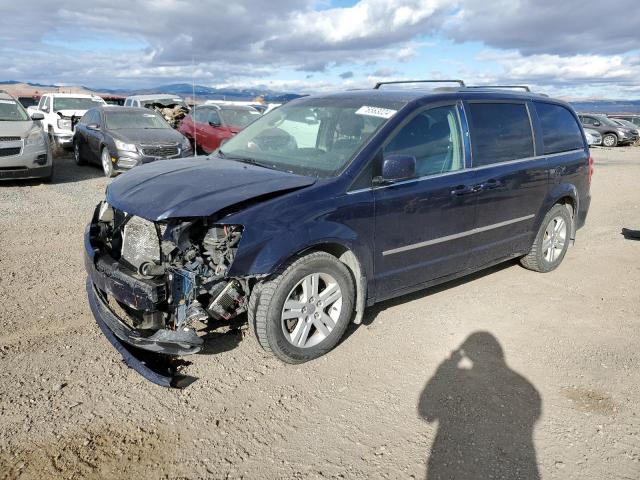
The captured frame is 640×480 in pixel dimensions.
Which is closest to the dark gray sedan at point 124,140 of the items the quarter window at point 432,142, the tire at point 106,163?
the tire at point 106,163

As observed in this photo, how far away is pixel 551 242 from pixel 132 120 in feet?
31.8

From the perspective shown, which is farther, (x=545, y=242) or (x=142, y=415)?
(x=545, y=242)

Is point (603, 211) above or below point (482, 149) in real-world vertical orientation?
below

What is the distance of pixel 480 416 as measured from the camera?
10.3ft

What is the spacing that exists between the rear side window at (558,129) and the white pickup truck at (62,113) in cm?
1283

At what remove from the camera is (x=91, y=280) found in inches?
151

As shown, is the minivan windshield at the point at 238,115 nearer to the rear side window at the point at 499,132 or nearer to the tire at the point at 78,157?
the tire at the point at 78,157

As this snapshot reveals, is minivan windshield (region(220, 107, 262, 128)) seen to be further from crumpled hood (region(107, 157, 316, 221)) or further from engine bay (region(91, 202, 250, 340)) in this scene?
engine bay (region(91, 202, 250, 340))

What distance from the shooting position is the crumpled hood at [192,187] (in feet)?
10.4

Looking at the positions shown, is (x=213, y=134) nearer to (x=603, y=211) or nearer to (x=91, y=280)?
(x=603, y=211)

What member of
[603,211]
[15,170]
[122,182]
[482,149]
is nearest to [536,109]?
[482,149]

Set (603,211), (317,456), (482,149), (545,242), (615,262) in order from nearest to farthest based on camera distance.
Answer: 1. (317,456)
2. (482,149)
3. (545,242)
4. (615,262)
5. (603,211)

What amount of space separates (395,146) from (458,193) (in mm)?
752

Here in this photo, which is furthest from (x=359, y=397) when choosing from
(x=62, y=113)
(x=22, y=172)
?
(x=62, y=113)
